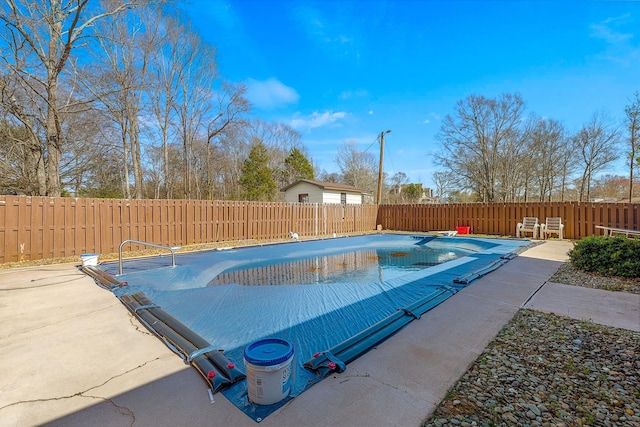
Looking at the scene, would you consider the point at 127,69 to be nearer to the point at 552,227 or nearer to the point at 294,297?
the point at 294,297

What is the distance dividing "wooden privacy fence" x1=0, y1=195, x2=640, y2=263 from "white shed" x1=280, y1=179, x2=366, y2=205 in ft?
10.2

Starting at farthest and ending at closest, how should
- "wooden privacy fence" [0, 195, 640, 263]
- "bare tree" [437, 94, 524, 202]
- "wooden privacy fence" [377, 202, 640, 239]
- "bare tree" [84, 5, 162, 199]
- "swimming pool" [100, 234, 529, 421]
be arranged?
1. "bare tree" [437, 94, 524, 202]
2. "bare tree" [84, 5, 162, 199]
3. "wooden privacy fence" [377, 202, 640, 239]
4. "wooden privacy fence" [0, 195, 640, 263]
5. "swimming pool" [100, 234, 529, 421]

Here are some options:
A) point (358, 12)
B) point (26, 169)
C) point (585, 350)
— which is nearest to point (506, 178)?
point (358, 12)

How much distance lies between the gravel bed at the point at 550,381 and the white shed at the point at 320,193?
48.8 ft

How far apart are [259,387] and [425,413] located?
95 cm

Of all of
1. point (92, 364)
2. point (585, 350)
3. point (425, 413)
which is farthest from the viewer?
point (585, 350)

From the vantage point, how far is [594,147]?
60.7 feet

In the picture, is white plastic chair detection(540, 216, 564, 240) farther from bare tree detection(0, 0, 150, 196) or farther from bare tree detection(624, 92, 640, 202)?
bare tree detection(0, 0, 150, 196)

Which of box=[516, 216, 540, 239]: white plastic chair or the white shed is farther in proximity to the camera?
the white shed

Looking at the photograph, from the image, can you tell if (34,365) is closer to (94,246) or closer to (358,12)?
(94,246)

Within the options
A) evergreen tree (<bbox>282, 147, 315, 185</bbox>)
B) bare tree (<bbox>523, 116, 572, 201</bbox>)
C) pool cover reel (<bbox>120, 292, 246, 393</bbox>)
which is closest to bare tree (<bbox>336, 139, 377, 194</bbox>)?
evergreen tree (<bbox>282, 147, 315, 185</bbox>)

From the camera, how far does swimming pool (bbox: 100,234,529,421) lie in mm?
2445

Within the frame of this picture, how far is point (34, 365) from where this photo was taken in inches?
85.3

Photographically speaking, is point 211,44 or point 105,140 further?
point 211,44
